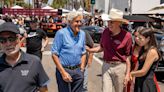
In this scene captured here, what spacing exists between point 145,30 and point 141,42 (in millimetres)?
161

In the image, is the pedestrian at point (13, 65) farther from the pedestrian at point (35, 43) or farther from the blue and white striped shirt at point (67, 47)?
the pedestrian at point (35, 43)

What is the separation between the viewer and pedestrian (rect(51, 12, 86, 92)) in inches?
244

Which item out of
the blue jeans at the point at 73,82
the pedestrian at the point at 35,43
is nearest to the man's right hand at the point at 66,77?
the blue jeans at the point at 73,82

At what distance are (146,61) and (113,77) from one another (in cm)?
111

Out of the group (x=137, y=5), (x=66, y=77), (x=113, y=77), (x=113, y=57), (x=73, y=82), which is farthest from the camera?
(x=137, y=5)

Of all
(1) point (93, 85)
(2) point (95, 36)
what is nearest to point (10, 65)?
(1) point (93, 85)

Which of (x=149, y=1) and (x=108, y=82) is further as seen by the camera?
(x=149, y=1)

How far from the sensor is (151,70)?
562 centimetres

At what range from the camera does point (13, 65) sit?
12.1 feet

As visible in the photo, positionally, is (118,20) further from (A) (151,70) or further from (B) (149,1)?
(B) (149,1)

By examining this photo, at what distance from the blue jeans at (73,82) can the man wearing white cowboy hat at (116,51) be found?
0.45 meters

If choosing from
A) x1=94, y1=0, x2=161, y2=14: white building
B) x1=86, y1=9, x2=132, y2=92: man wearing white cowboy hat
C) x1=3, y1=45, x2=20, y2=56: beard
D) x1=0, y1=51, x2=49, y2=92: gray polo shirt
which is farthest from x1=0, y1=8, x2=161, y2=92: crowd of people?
x1=94, y1=0, x2=161, y2=14: white building

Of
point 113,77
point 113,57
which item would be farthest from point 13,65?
point 113,77

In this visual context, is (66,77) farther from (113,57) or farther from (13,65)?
(13,65)
